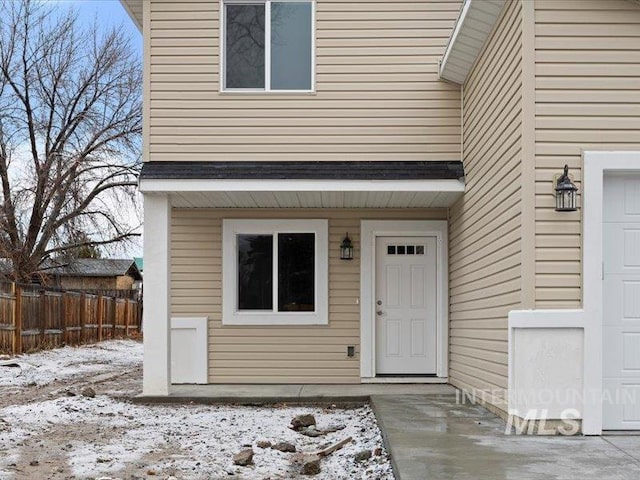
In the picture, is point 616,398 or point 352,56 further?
point 352,56

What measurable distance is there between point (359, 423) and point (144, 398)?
2.65 m

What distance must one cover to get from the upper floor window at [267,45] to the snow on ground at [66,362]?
605cm

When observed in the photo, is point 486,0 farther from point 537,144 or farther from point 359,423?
point 359,423

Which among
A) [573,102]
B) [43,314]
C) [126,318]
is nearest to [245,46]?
[573,102]

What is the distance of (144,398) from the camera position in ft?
28.9

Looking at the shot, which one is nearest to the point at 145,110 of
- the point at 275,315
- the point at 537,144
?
the point at 275,315

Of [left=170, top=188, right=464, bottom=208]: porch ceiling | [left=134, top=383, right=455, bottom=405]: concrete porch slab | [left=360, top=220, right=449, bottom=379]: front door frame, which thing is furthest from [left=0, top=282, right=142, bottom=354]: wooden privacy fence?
[left=360, top=220, right=449, bottom=379]: front door frame

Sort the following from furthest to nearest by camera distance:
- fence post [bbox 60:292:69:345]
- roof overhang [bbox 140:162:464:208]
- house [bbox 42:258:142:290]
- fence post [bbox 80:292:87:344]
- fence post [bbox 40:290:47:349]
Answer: house [bbox 42:258:142:290]
fence post [bbox 80:292:87:344]
fence post [bbox 60:292:69:345]
fence post [bbox 40:290:47:349]
roof overhang [bbox 140:162:464:208]

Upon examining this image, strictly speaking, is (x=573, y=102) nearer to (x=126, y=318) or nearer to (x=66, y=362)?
(x=66, y=362)

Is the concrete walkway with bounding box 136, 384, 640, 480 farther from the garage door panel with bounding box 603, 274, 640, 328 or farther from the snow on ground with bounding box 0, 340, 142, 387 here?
the snow on ground with bounding box 0, 340, 142, 387

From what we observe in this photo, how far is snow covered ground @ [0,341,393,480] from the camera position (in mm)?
5859

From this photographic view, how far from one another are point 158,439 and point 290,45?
4932 millimetres

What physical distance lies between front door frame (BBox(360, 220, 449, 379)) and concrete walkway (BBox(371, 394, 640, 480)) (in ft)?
9.38

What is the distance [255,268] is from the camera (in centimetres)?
1009
